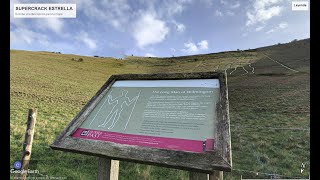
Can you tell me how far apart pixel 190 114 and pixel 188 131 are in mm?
253

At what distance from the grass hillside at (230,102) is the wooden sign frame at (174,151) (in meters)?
0.79

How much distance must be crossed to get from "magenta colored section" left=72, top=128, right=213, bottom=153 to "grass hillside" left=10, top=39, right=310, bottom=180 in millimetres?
1354

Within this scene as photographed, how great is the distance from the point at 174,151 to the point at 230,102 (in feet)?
60.8

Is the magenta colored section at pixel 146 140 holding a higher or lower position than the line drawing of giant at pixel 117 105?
lower

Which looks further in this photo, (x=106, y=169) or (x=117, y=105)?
(x=117, y=105)

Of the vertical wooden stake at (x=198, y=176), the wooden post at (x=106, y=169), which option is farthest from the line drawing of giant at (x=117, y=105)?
the vertical wooden stake at (x=198, y=176)

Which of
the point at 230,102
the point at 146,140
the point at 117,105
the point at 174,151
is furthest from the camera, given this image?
the point at 230,102

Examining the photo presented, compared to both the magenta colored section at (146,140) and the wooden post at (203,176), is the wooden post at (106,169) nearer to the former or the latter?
the magenta colored section at (146,140)

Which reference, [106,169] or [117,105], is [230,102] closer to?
[117,105]

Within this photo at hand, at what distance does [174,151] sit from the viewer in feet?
9.36

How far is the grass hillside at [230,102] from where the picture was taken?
7.16 m

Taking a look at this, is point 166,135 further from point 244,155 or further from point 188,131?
point 244,155

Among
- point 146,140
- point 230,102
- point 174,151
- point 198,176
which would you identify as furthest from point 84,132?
point 230,102

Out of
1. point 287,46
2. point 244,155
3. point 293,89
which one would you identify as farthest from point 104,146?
point 287,46
